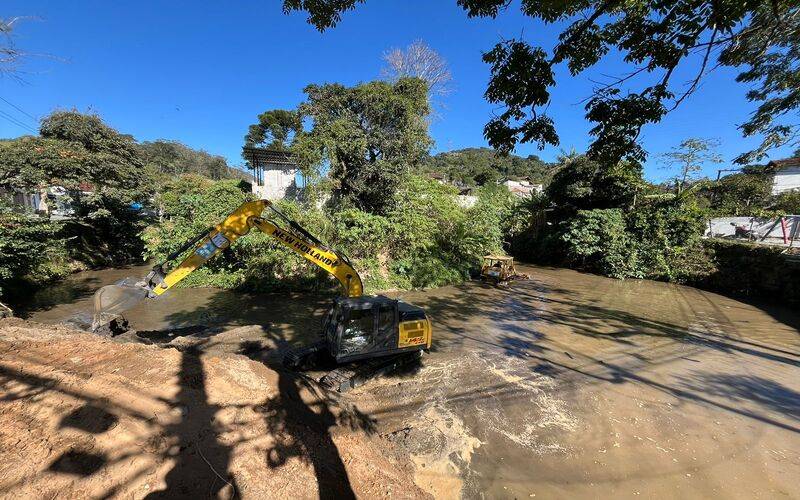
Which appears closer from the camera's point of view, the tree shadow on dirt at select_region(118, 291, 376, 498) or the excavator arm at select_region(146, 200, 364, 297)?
the tree shadow on dirt at select_region(118, 291, 376, 498)

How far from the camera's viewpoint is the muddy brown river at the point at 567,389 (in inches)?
187

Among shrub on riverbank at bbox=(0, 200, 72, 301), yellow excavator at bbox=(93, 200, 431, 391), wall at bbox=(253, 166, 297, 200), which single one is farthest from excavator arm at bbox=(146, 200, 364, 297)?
wall at bbox=(253, 166, 297, 200)

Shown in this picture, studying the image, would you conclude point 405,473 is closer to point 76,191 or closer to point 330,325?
point 330,325

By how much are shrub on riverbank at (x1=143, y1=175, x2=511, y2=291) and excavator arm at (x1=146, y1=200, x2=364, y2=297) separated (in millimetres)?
6595

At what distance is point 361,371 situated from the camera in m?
6.45

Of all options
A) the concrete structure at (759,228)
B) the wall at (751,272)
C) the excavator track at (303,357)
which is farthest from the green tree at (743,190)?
the excavator track at (303,357)

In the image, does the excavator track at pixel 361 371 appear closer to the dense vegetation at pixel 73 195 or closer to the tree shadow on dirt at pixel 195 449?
the tree shadow on dirt at pixel 195 449

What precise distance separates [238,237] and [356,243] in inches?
327

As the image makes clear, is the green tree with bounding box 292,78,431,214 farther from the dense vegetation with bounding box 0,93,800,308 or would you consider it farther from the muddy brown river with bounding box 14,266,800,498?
the muddy brown river with bounding box 14,266,800,498

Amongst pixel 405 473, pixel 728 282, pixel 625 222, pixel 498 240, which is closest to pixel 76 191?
pixel 405 473

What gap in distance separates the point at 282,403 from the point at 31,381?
2.53 meters

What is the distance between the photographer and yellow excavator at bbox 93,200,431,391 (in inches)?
233

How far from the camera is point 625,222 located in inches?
747

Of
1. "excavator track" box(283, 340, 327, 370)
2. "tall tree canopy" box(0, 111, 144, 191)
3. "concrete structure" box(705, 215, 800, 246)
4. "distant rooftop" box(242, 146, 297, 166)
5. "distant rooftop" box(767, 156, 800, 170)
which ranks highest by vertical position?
"distant rooftop" box(767, 156, 800, 170)
